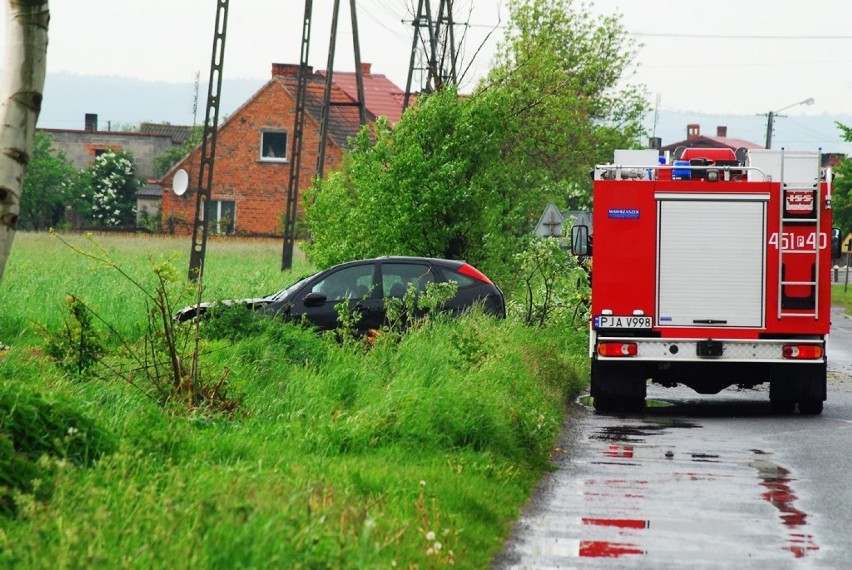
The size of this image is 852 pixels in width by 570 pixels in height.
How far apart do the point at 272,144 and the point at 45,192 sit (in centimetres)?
1750

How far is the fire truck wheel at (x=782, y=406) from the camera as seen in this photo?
56.7 feet

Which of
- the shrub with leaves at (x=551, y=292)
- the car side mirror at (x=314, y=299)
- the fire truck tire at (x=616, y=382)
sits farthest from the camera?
the shrub with leaves at (x=551, y=292)

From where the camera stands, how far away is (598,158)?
178ft

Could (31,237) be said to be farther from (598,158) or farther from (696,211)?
(696,211)

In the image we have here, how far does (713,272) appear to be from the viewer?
55.5 ft

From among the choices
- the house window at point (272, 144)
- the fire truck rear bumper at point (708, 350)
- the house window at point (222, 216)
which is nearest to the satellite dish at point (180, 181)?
the house window at point (222, 216)

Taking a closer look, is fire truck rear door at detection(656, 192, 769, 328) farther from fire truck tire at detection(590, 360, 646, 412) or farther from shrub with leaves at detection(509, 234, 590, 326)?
shrub with leaves at detection(509, 234, 590, 326)

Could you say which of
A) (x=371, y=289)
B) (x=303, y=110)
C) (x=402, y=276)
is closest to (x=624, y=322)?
(x=371, y=289)

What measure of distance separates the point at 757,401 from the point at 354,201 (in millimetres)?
10942

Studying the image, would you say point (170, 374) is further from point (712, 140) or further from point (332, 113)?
point (712, 140)

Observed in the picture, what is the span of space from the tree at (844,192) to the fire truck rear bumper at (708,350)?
40.9m

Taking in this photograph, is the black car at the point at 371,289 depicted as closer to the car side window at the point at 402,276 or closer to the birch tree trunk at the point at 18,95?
the car side window at the point at 402,276

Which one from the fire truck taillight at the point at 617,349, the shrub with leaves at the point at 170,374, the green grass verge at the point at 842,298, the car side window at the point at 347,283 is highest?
the green grass verge at the point at 842,298

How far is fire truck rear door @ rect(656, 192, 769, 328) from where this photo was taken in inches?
659
